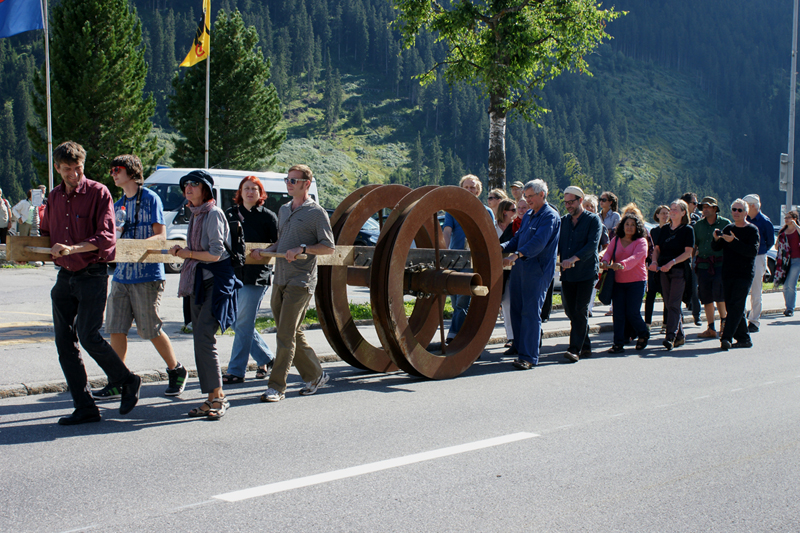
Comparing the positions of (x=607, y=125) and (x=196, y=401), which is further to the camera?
(x=607, y=125)

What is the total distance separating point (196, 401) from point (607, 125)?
155 m

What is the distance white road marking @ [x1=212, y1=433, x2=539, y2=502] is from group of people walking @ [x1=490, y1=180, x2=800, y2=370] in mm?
2987

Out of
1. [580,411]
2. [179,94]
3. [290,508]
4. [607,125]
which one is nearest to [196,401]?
[290,508]

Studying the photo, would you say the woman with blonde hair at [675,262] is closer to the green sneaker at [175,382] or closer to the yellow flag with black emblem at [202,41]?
the green sneaker at [175,382]

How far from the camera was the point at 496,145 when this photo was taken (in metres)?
16.2

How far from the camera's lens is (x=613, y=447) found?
491 cm

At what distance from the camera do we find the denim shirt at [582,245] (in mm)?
8609

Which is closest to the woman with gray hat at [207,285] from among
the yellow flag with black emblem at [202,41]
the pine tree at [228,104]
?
the yellow flag with black emblem at [202,41]

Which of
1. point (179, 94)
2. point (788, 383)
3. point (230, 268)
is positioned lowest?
point (788, 383)

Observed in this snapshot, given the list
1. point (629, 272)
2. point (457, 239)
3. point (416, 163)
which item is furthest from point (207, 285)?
point (416, 163)

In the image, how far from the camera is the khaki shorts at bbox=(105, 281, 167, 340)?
5.81m

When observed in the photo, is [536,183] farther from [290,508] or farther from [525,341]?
[290,508]

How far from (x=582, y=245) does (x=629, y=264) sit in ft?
3.56

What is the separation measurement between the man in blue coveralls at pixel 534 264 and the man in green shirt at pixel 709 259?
346cm
